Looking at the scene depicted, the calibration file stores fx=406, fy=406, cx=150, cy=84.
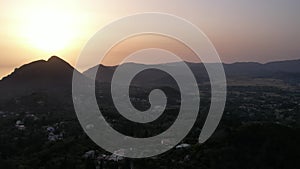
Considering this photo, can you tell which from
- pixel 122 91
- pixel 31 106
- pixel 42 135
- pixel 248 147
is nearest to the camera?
pixel 248 147

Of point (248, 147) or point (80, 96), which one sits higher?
point (80, 96)

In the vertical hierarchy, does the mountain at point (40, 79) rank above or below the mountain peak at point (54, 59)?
below

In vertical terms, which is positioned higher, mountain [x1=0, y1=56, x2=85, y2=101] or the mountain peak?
the mountain peak

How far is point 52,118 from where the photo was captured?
56969 millimetres

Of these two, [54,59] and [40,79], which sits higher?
[54,59]

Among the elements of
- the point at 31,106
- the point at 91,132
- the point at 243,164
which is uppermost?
the point at 31,106

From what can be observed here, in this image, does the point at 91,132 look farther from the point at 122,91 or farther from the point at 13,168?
the point at 122,91

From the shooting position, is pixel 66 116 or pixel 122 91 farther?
pixel 122 91

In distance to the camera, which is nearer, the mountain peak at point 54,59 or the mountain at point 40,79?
the mountain at point 40,79

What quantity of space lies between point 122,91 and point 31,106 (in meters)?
32.7

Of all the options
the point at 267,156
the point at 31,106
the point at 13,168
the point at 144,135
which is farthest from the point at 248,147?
the point at 31,106

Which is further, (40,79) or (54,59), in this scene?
(54,59)

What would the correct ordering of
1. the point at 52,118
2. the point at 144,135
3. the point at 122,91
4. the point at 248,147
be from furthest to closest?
the point at 122,91 → the point at 52,118 → the point at 144,135 → the point at 248,147

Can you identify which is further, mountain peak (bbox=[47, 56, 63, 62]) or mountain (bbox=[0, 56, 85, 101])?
mountain peak (bbox=[47, 56, 63, 62])
